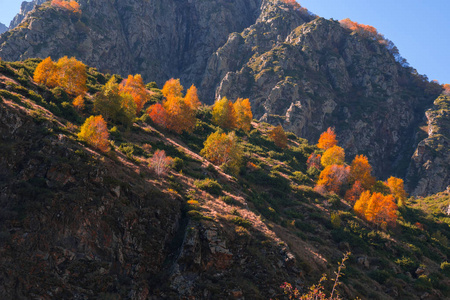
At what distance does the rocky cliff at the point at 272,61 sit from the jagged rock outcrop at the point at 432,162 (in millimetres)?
7754

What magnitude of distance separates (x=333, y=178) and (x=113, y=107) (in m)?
46.7

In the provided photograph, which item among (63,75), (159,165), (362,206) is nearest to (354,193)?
(362,206)

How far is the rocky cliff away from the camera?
131m

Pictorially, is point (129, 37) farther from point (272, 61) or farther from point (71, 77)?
point (71, 77)

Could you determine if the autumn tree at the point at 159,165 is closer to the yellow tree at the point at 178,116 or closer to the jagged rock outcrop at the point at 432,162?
the yellow tree at the point at 178,116

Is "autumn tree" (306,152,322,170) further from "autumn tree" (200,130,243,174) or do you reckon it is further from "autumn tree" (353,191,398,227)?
"autumn tree" (200,130,243,174)

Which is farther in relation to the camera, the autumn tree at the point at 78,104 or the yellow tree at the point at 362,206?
the yellow tree at the point at 362,206

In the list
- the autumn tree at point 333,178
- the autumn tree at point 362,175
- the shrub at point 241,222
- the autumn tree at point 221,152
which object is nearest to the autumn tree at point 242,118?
the autumn tree at point 333,178

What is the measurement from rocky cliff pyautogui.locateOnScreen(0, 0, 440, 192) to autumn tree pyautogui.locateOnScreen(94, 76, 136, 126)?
8552 centimetres

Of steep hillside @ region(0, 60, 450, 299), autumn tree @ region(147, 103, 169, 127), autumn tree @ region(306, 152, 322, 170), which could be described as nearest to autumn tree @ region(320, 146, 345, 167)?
autumn tree @ region(306, 152, 322, 170)

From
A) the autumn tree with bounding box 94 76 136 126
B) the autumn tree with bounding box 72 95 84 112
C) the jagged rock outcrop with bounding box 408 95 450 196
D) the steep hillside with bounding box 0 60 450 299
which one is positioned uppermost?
the jagged rock outcrop with bounding box 408 95 450 196

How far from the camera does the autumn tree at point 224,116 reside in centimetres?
7962

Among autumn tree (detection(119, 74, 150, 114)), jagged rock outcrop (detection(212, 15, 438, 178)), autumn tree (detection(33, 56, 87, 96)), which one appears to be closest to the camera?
autumn tree (detection(33, 56, 87, 96))

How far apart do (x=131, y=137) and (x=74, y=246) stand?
26.6 m
